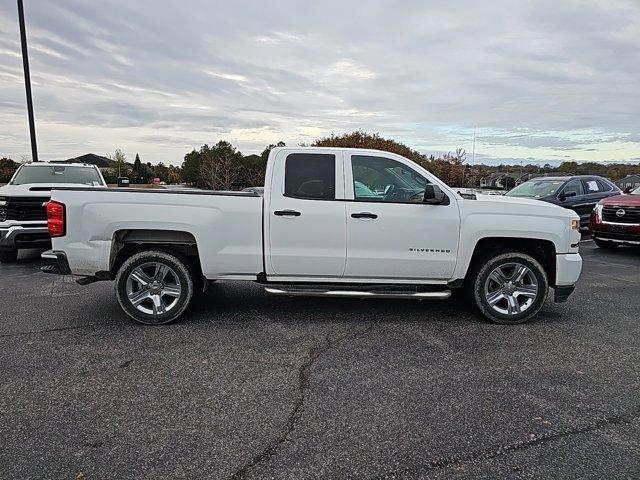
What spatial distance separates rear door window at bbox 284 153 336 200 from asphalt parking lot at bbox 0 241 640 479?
4.76ft

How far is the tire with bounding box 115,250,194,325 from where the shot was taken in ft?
16.3

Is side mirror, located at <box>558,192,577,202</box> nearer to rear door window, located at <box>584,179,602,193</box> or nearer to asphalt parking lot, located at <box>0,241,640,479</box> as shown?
rear door window, located at <box>584,179,602,193</box>

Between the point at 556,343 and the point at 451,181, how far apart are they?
28.9 metres

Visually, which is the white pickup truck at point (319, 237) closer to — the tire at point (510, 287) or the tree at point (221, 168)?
the tire at point (510, 287)

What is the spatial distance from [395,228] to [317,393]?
83.6 inches

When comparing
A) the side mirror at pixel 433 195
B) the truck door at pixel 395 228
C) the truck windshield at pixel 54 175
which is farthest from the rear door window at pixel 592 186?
the truck windshield at pixel 54 175

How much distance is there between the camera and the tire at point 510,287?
510 centimetres

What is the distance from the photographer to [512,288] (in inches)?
203

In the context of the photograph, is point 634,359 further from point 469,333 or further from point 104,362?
point 104,362

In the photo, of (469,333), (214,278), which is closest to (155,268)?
(214,278)

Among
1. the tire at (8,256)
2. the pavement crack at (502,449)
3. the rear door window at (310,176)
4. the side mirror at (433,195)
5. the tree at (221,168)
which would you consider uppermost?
the tree at (221,168)

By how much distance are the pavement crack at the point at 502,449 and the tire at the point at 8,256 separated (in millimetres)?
8406

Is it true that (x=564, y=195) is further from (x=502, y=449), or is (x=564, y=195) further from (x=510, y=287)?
(x=502, y=449)

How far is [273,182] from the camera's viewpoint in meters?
5.04
